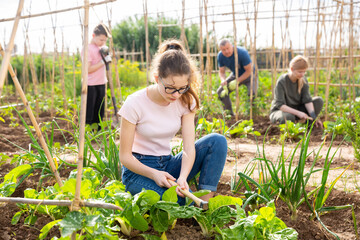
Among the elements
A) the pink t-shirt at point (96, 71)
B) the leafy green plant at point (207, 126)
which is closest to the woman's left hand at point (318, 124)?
the leafy green plant at point (207, 126)

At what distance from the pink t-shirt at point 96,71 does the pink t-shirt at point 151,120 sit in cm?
234

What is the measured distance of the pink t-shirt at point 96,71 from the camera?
13.6 feet

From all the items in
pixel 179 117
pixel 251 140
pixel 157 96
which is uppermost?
pixel 157 96

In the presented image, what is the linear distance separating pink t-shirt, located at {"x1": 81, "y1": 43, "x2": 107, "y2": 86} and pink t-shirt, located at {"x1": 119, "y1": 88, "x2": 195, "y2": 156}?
2336 mm

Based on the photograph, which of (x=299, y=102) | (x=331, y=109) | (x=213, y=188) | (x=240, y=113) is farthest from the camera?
(x=240, y=113)

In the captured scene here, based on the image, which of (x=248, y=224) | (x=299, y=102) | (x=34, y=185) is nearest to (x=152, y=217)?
(x=248, y=224)

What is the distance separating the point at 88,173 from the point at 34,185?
2.47 ft

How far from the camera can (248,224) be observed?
1.40 meters

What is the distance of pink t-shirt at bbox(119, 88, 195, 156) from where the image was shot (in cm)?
193

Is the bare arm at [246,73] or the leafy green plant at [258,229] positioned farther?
the bare arm at [246,73]

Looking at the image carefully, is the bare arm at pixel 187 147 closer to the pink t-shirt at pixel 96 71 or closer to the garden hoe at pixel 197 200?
the garden hoe at pixel 197 200

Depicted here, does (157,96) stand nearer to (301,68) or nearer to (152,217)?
(152,217)

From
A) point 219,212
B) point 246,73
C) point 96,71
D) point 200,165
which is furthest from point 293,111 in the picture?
point 219,212

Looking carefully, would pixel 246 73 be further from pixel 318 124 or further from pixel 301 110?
pixel 318 124
